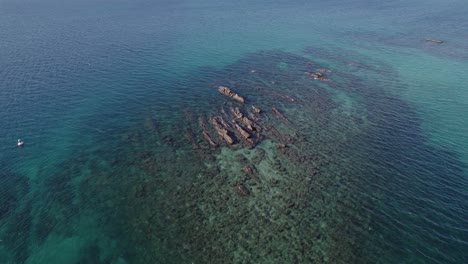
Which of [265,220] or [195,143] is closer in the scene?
[265,220]

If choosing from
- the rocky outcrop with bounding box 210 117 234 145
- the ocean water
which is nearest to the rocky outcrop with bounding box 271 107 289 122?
the ocean water

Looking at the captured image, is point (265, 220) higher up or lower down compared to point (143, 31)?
lower down

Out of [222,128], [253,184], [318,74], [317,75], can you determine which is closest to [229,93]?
[222,128]

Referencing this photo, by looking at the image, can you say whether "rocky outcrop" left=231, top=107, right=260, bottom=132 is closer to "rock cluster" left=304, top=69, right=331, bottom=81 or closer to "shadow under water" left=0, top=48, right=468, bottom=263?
"shadow under water" left=0, top=48, right=468, bottom=263

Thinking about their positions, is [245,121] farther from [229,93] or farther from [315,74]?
[315,74]

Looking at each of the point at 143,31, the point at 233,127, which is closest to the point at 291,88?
the point at 233,127

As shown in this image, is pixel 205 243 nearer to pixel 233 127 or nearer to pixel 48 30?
pixel 233 127
